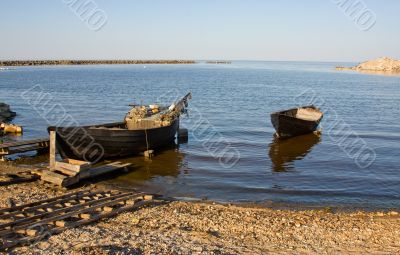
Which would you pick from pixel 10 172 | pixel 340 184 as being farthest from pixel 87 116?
pixel 340 184

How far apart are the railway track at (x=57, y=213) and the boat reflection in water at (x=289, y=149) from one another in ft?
31.5

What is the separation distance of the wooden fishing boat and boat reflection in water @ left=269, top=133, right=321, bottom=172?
6.33 m

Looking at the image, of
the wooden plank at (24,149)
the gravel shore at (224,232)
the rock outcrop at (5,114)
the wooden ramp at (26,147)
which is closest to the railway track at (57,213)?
the gravel shore at (224,232)

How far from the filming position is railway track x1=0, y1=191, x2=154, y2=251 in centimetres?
969

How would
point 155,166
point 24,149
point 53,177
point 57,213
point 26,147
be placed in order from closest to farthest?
point 57,213
point 53,177
point 155,166
point 24,149
point 26,147

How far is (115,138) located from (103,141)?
2.00 ft

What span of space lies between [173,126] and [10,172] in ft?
32.8

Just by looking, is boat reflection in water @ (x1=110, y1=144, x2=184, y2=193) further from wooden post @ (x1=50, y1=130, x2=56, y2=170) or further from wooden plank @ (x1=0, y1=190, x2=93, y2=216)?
wooden plank @ (x1=0, y1=190, x2=93, y2=216)

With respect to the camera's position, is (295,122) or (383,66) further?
(383,66)

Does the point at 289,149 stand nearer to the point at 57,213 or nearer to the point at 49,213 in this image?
the point at 57,213

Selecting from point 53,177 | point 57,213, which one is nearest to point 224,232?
point 57,213

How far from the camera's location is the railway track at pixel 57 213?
9.69m

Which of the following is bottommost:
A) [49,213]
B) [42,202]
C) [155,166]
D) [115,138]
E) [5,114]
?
[155,166]

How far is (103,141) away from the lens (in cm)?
1972
